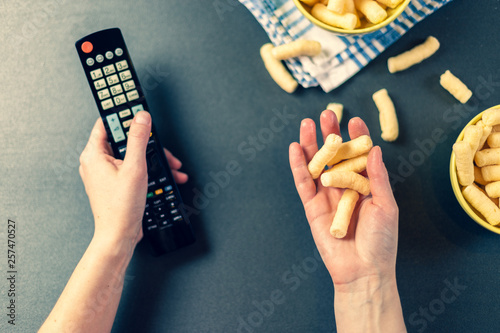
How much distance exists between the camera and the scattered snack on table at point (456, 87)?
2.66 feet

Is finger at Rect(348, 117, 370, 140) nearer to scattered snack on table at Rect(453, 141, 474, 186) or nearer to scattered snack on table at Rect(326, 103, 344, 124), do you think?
scattered snack on table at Rect(326, 103, 344, 124)

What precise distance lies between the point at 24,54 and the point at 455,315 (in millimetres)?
1023

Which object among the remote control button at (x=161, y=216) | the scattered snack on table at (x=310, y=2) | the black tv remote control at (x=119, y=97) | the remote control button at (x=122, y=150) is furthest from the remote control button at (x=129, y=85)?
the scattered snack on table at (x=310, y=2)

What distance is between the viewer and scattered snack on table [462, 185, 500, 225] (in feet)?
2.40

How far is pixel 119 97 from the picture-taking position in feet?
2.59

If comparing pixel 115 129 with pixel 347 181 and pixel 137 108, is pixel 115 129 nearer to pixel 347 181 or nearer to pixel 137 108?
pixel 137 108

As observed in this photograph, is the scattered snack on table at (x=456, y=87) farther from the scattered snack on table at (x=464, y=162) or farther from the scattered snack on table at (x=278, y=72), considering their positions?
the scattered snack on table at (x=278, y=72)

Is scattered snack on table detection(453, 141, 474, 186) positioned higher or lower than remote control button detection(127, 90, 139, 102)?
lower

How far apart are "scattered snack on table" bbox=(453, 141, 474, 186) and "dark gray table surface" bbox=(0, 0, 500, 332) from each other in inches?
3.5

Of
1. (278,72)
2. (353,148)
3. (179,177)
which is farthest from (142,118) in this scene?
(353,148)

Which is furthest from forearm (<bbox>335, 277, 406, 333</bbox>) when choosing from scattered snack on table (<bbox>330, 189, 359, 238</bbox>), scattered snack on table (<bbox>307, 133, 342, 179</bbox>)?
scattered snack on table (<bbox>307, 133, 342, 179</bbox>)

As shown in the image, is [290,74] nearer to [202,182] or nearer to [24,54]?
[202,182]

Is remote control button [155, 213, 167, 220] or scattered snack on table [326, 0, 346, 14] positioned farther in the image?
remote control button [155, 213, 167, 220]

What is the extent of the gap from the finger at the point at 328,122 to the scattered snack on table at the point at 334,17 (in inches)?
6.0
